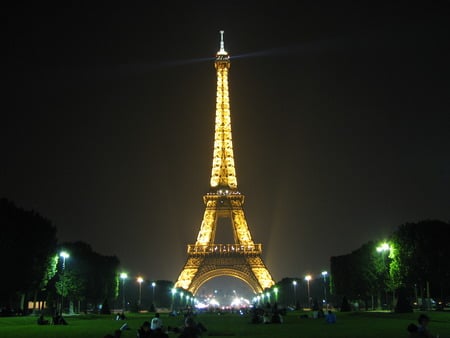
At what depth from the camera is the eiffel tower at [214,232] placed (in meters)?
110

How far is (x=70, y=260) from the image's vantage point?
8244cm

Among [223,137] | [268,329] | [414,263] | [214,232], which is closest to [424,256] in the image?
[414,263]

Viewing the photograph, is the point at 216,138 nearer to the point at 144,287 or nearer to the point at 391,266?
the point at 144,287

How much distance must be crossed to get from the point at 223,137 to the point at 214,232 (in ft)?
59.8

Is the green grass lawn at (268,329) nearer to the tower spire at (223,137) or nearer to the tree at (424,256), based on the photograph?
the tree at (424,256)

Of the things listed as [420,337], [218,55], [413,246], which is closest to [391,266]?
[413,246]

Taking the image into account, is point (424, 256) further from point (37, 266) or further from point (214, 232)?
point (214, 232)

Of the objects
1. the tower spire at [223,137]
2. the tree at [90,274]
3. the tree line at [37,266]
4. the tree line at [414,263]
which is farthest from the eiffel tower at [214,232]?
the tree line at [414,263]

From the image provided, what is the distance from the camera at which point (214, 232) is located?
113 metres

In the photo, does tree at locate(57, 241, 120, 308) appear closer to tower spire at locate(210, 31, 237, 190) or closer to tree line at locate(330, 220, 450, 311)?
tower spire at locate(210, 31, 237, 190)

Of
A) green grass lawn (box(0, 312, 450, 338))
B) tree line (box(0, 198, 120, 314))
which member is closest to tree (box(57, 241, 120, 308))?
tree line (box(0, 198, 120, 314))

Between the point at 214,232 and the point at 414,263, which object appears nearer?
the point at 414,263

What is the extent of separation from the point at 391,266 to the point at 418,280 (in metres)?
4.15

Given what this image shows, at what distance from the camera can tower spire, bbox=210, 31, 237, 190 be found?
376 ft
